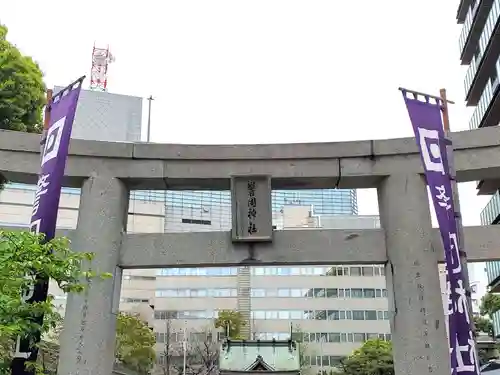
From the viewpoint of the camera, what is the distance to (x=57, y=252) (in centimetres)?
633

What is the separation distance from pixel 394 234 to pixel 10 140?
651 centimetres

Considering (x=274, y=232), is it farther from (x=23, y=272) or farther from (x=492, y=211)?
(x=492, y=211)

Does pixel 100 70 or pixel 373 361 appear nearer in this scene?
pixel 373 361

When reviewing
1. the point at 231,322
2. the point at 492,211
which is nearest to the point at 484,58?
the point at 492,211

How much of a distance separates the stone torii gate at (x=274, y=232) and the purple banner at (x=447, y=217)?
880 millimetres

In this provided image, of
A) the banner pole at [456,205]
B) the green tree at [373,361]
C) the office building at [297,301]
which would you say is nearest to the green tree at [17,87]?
the banner pole at [456,205]

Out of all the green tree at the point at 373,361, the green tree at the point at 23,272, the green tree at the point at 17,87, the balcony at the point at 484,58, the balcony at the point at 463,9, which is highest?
the balcony at the point at 463,9

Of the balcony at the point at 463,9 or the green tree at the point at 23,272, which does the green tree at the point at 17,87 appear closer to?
the green tree at the point at 23,272

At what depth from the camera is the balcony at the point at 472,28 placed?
919 inches

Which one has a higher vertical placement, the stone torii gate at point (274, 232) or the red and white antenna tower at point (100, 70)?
the red and white antenna tower at point (100, 70)

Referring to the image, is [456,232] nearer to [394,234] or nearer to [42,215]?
[394,234]

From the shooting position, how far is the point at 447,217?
769cm

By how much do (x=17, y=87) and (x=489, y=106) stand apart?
18.7 metres

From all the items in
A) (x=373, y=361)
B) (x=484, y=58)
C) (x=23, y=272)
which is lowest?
(x=373, y=361)
